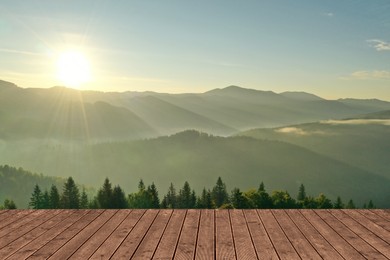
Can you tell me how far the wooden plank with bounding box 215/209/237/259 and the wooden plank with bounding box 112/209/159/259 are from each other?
1.18 metres

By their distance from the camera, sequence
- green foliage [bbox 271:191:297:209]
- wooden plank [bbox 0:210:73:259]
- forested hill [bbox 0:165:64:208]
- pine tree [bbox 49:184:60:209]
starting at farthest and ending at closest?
forested hill [bbox 0:165:64:208], pine tree [bbox 49:184:60:209], green foliage [bbox 271:191:297:209], wooden plank [bbox 0:210:73:259]

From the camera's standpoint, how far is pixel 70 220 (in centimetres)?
712

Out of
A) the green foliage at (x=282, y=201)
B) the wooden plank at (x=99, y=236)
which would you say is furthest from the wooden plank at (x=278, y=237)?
the green foliage at (x=282, y=201)

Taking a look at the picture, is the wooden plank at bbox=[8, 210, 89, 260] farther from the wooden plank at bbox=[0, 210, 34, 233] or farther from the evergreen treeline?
the evergreen treeline

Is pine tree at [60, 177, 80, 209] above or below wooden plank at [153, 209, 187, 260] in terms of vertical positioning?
below

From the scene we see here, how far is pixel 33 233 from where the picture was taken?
634 centimetres

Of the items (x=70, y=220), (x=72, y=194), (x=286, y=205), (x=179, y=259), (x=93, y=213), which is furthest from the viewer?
(x=72, y=194)

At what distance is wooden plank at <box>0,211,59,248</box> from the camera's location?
19.8ft

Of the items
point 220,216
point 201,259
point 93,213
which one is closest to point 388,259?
point 201,259

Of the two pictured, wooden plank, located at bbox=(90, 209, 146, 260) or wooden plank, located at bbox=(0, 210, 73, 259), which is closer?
wooden plank, located at bbox=(90, 209, 146, 260)

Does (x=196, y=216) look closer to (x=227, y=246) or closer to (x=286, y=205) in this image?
(x=227, y=246)

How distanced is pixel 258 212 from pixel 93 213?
3.26m

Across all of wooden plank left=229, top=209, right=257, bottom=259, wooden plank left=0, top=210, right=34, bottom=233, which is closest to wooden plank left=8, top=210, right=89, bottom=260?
wooden plank left=0, top=210, right=34, bottom=233

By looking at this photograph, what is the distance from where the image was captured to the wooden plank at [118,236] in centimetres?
528
